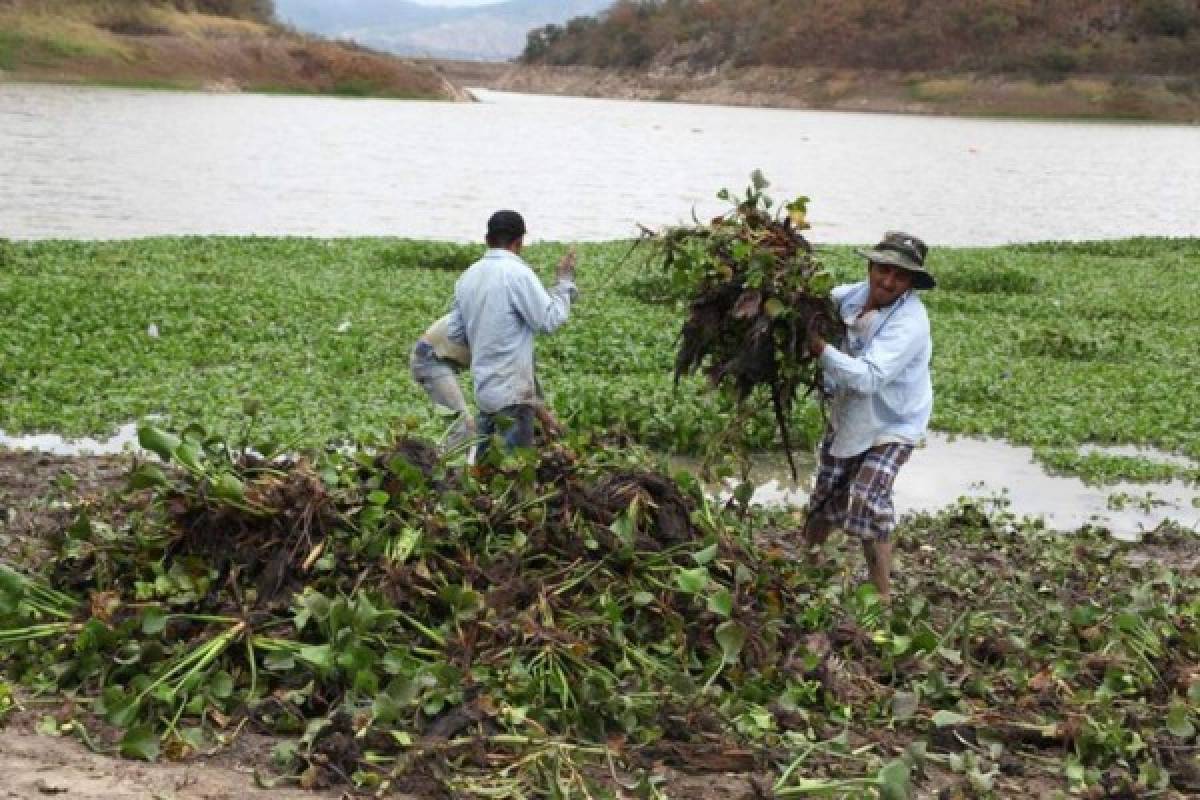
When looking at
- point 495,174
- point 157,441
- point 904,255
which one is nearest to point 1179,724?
point 904,255

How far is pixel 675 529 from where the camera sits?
6195 millimetres

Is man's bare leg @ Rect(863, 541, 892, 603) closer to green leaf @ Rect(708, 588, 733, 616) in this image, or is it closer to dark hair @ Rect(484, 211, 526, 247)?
green leaf @ Rect(708, 588, 733, 616)

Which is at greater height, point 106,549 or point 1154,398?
point 106,549

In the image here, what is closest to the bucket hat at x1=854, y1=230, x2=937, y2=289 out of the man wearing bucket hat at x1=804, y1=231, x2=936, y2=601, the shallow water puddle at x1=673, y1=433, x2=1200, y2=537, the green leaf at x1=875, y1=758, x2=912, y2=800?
the man wearing bucket hat at x1=804, y1=231, x2=936, y2=601

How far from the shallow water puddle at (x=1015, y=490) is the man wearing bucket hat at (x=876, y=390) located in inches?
123

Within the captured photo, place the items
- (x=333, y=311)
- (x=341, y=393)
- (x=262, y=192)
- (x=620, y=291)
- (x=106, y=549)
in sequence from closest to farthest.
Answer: (x=106, y=549) < (x=341, y=393) < (x=333, y=311) < (x=620, y=291) < (x=262, y=192)

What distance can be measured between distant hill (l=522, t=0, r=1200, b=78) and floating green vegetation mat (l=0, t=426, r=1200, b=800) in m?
102

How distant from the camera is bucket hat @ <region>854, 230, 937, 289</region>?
6.63 metres

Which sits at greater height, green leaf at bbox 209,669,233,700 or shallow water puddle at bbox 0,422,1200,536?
green leaf at bbox 209,669,233,700

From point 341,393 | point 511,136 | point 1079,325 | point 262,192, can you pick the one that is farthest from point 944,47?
point 341,393

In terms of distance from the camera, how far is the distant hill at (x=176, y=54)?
241 feet

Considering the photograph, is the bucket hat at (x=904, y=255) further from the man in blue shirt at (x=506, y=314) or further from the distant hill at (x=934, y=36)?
the distant hill at (x=934, y=36)

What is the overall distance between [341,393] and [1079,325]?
946 cm

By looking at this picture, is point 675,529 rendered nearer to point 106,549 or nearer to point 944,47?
point 106,549
